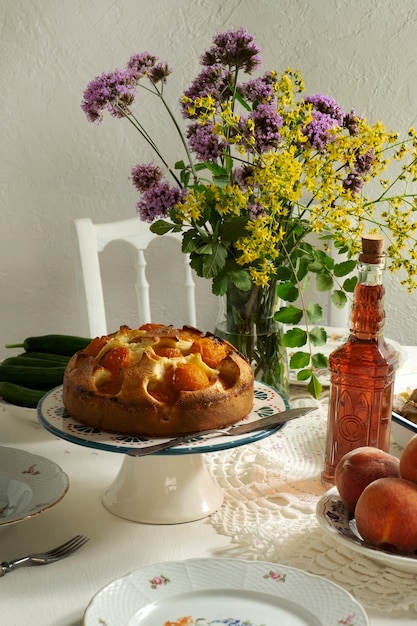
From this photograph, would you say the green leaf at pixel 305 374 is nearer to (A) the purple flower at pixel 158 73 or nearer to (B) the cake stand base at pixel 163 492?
(B) the cake stand base at pixel 163 492

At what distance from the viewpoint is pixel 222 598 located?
2.75 ft

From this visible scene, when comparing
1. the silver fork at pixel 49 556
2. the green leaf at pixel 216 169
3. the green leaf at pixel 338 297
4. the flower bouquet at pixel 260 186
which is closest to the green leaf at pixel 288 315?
the flower bouquet at pixel 260 186

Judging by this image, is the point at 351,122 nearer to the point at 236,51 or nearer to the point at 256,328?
the point at 236,51

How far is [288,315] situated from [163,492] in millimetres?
368

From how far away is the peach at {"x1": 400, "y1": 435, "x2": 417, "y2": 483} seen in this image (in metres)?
0.90

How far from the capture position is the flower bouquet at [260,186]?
3.76ft

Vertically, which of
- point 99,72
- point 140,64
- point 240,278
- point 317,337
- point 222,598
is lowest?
point 222,598

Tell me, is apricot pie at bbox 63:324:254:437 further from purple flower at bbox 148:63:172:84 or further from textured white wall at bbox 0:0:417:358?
textured white wall at bbox 0:0:417:358

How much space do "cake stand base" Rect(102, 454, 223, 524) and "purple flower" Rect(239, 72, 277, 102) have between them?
21.4 inches

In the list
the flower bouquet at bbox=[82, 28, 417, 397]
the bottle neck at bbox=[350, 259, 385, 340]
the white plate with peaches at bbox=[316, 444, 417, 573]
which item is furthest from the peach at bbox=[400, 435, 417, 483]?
the flower bouquet at bbox=[82, 28, 417, 397]

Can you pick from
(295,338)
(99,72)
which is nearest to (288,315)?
(295,338)

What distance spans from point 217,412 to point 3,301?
5.58ft

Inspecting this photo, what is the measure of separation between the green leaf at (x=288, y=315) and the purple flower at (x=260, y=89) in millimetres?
318

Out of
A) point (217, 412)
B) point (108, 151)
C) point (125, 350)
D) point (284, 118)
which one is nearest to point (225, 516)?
point (217, 412)
